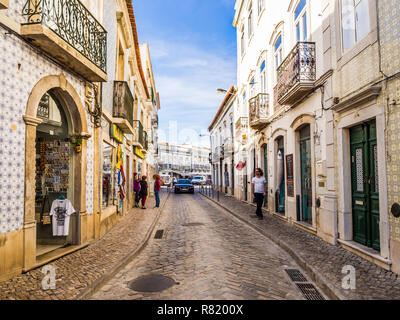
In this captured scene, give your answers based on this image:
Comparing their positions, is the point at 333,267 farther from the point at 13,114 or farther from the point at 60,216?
the point at 13,114

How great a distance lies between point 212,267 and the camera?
5457 millimetres

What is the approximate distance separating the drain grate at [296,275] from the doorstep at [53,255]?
4.36m

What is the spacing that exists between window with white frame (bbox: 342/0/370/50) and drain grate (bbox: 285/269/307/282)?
4870mm

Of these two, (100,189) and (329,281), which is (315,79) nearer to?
(329,281)

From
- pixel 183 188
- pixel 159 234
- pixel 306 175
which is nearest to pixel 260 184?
pixel 306 175

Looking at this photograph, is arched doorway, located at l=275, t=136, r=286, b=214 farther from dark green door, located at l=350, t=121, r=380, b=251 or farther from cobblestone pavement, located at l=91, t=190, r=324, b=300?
dark green door, located at l=350, t=121, r=380, b=251

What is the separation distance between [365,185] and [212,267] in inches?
143

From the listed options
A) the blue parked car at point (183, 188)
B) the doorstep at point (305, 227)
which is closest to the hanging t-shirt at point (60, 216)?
the doorstep at point (305, 227)

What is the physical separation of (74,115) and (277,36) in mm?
8755

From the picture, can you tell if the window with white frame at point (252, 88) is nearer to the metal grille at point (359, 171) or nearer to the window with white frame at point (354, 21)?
the window with white frame at point (354, 21)

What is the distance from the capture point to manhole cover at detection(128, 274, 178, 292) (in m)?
4.57

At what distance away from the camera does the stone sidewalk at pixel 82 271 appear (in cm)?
417

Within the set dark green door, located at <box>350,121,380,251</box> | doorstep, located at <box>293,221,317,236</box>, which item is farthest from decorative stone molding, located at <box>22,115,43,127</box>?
doorstep, located at <box>293,221,317,236</box>

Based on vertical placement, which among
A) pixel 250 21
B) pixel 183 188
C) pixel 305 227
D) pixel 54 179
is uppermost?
pixel 250 21
